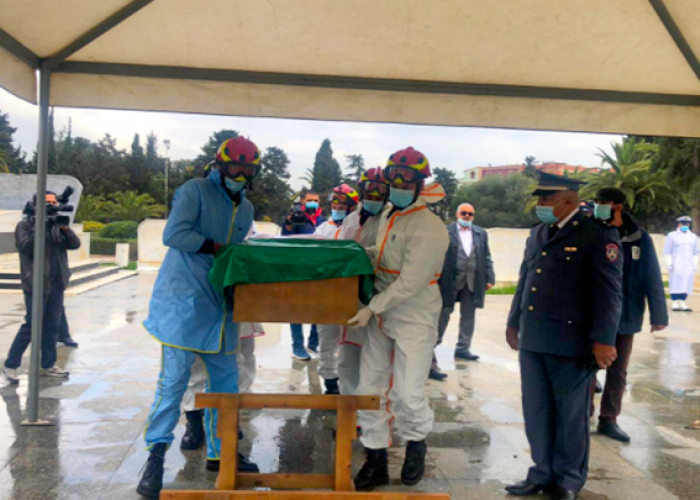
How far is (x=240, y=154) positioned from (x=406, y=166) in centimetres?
100

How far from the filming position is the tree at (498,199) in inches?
1843

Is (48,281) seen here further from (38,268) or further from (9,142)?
(9,142)

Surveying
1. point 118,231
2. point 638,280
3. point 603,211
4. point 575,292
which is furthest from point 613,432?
point 118,231

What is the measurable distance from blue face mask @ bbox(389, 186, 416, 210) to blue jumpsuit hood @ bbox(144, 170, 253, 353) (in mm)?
1081

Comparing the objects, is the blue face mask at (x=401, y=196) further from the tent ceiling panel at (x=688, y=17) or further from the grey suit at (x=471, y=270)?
the grey suit at (x=471, y=270)

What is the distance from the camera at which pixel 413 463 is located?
3779mm

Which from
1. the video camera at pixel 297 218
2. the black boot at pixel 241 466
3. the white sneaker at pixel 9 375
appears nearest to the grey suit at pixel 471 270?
the video camera at pixel 297 218

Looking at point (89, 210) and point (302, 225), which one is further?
point (89, 210)

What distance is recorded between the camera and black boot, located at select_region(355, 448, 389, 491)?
3736 millimetres

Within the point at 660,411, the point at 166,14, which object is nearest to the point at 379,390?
the point at 166,14

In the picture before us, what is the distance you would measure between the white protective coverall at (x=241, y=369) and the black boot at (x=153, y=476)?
0.91 metres

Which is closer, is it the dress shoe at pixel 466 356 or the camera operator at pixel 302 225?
the camera operator at pixel 302 225

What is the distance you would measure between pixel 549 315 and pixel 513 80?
1.98m

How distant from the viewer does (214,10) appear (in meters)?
3.84
